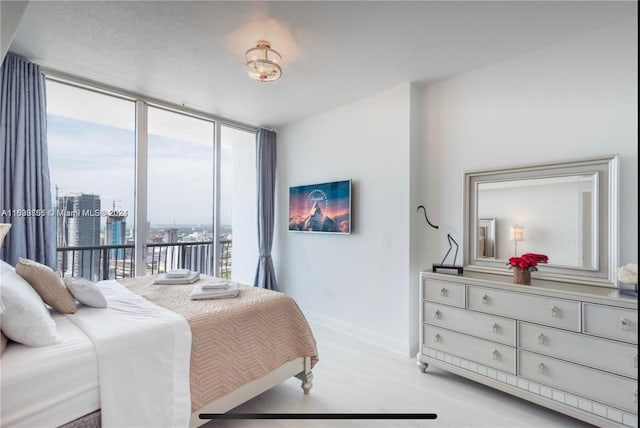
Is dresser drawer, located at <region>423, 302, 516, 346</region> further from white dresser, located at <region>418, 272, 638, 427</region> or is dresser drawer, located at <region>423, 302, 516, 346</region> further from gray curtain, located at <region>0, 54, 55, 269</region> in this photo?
gray curtain, located at <region>0, 54, 55, 269</region>

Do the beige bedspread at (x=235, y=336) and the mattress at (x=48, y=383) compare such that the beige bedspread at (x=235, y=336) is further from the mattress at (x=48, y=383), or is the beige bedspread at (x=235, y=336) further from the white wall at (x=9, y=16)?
the white wall at (x=9, y=16)

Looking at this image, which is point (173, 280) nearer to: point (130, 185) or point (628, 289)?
point (130, 185)

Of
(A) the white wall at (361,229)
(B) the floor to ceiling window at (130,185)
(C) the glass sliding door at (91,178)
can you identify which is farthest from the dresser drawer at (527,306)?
(C) the glass sliding door at (91,178)

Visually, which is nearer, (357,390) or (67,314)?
(67,314)

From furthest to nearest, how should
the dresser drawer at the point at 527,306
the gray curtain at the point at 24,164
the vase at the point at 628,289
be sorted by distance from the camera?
the gray curtain at the point at 24,164 < the dresser drawer at the point at 527,306 < the vase at the point at 628,289

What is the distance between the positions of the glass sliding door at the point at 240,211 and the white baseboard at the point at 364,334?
4.30 feet

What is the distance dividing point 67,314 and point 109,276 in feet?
6.18

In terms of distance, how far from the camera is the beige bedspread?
1.73 metres

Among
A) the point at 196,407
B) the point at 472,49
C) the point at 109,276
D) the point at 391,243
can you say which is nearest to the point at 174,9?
the point at 472,49

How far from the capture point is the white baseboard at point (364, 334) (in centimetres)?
300

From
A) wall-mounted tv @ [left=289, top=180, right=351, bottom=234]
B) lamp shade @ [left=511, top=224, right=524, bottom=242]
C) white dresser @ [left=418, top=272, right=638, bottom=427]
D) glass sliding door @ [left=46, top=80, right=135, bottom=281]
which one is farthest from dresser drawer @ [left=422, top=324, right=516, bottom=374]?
glass sliding door @ [left=46, top=80, right=135, bottom=281]

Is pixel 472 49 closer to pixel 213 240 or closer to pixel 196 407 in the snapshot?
pixel 196 407

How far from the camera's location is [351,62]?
8.46 ft

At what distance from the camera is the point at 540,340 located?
6.69 ft
